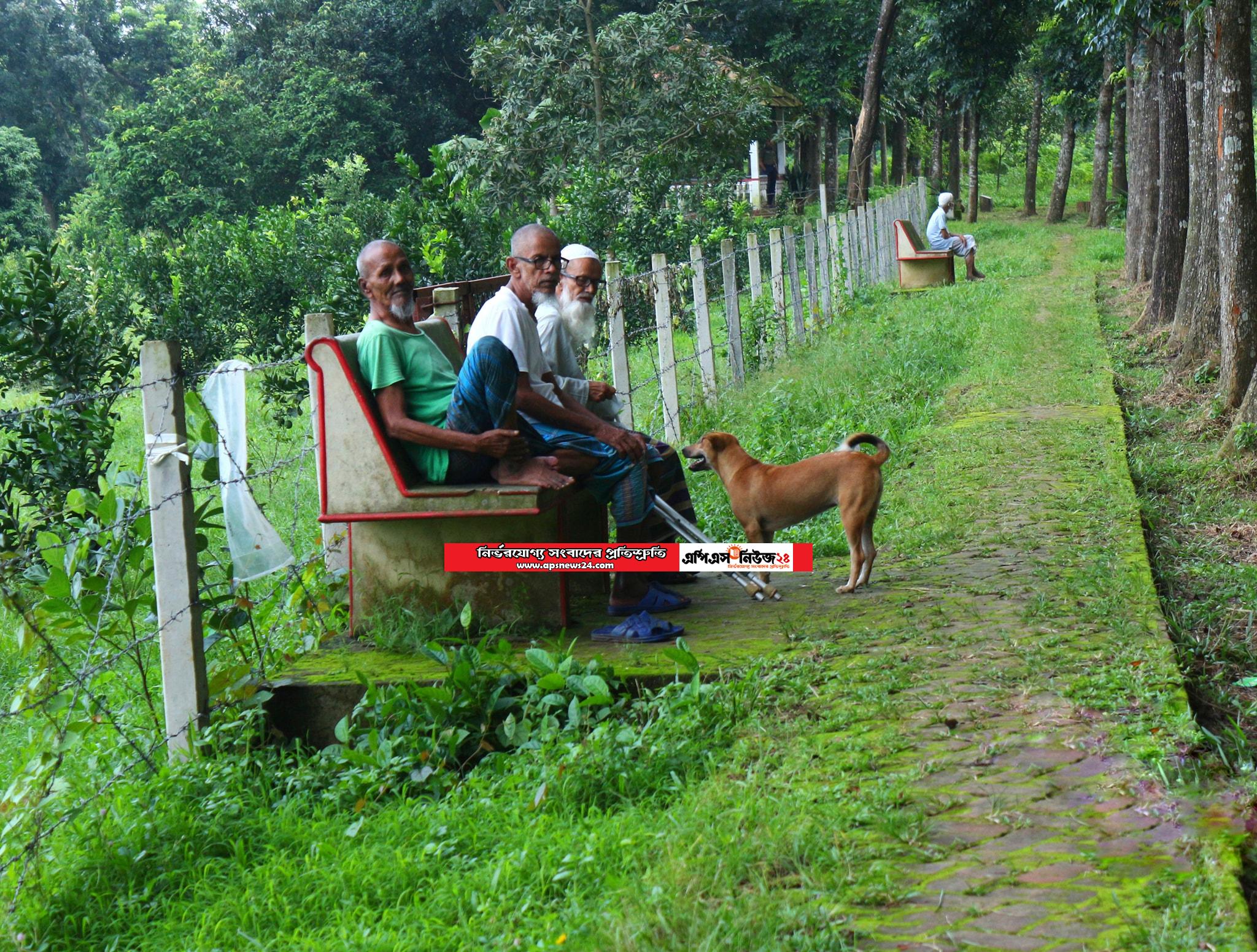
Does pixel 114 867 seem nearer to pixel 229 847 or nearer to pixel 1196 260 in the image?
pixel 229 847

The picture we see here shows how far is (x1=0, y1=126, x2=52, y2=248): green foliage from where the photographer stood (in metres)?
38.9

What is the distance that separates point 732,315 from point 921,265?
1035 cm

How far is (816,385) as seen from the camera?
1197 cm

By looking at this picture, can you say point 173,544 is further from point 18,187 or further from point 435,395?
point 18,187

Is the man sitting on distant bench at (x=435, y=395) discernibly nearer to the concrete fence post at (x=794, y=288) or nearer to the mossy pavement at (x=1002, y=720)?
the mossy pavement at (x=1002, y=720)

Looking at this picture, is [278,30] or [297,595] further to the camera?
[278,30]

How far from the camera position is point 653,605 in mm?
5867

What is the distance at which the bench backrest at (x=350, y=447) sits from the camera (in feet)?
17.5

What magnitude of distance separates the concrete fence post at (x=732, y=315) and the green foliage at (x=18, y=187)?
3180 centimetres

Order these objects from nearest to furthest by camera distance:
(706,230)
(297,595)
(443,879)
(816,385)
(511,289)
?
(443,879) → (511,289) → (297,595) → (816,385) → (706,230)

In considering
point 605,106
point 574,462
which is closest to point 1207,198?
point 574,462

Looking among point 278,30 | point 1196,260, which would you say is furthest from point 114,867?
point 278,30

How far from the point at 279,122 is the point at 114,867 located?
39.8 metres

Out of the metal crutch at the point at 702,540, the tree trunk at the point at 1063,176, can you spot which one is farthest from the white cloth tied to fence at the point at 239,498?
the tree trunk at the point at 1063,176
